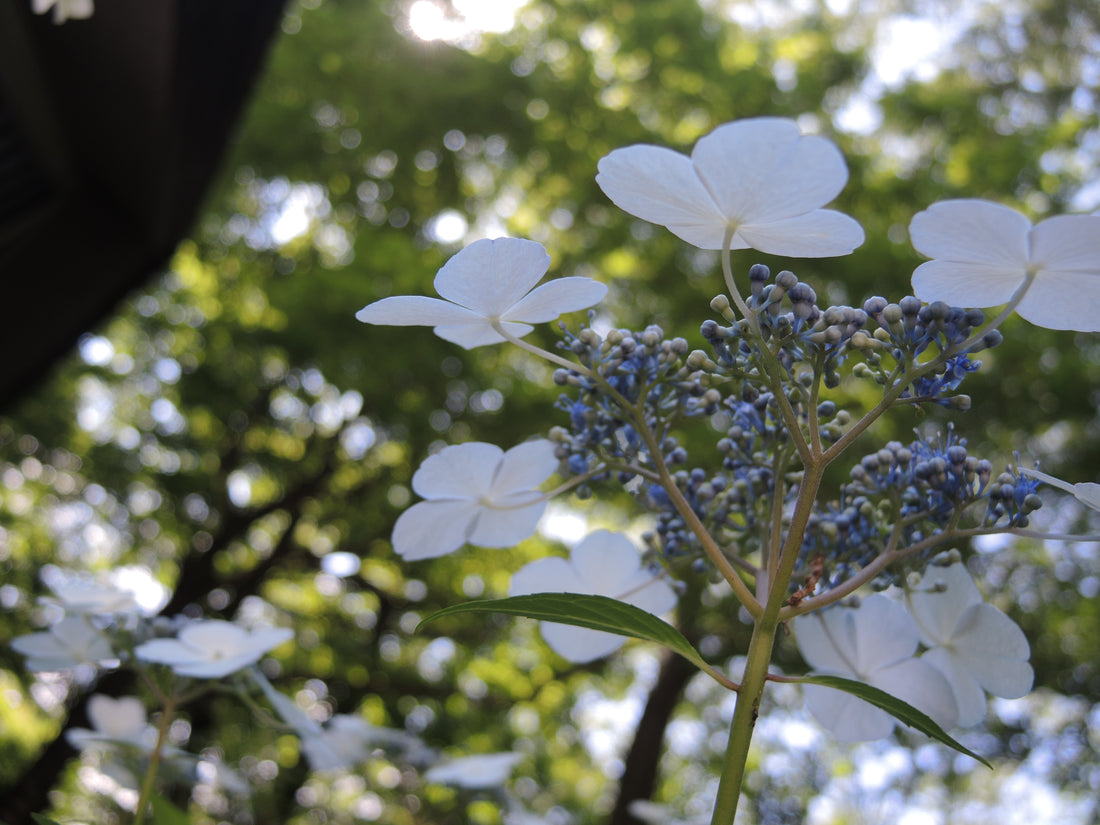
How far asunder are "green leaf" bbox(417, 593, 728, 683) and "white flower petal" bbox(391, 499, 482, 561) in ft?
0.61

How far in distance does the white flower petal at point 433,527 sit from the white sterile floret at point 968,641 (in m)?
0.41

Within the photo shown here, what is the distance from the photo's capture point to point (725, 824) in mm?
564

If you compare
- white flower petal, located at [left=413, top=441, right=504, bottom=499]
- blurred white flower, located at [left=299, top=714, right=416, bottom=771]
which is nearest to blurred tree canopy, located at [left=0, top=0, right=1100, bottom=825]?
blurred white flower, located at [left=299, top=714, right=416, bottom=771]

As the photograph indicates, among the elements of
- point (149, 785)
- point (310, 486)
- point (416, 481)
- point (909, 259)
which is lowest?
point (310, 486)

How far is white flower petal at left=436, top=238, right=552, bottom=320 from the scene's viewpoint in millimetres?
622

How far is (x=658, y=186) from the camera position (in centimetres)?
57

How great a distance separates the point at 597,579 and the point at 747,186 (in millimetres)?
430

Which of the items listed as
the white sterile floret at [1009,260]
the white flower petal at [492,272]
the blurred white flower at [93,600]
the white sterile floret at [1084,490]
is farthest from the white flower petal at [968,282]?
the blurred white flower at [93,600]

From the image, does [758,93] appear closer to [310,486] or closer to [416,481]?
[310,486]

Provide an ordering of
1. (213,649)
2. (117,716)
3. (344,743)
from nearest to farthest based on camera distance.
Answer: (213,649) → (117,716) → (344,743)

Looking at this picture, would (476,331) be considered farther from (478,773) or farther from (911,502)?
(478,773)

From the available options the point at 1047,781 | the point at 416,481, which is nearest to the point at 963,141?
the point at 1047,781

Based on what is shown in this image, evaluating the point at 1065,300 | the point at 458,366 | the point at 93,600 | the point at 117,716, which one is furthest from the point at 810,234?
the point at 458,366

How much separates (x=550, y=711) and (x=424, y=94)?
515 centimetres
